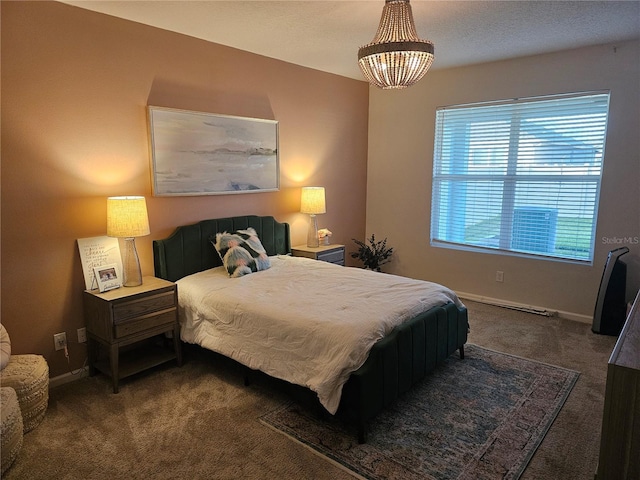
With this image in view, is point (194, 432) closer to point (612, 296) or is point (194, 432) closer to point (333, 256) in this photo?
point (333, 256)

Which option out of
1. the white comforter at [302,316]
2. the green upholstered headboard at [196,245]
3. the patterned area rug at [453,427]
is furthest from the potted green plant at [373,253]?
the patterned area rug at [453,427]

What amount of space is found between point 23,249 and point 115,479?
5.22ft

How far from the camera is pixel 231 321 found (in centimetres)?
281

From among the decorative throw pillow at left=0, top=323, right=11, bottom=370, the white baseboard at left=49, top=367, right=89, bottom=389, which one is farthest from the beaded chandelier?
the white baseboard at left=49, top=367, right=89, bottom=389

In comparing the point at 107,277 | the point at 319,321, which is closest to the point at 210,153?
the point at 107,277

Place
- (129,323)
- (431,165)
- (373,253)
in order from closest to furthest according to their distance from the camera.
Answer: (129,323) < (431,165) < (373,253)

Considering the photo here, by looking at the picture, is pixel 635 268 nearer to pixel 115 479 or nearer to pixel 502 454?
pixel 502 454

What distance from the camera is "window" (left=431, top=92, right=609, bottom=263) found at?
394 cm

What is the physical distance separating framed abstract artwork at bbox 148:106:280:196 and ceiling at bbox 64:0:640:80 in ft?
2.20

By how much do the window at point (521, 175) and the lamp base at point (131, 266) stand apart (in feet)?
11.2

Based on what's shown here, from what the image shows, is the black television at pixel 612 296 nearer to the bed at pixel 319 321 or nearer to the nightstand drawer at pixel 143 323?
the bed at pixel 319 321

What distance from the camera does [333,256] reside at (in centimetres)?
450

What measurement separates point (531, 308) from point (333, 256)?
215 cm

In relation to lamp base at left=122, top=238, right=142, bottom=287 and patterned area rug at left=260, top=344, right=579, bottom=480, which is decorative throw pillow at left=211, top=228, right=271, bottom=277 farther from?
patterned area rug at left=260, top=344, right=579, bottom=480
